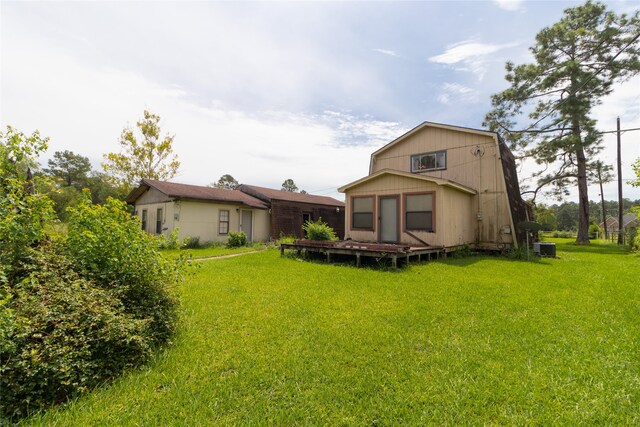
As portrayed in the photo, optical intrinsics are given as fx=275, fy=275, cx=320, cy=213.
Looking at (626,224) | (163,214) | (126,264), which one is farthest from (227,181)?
(626,224)

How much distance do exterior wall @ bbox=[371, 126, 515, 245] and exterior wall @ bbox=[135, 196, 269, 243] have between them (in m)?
10.9

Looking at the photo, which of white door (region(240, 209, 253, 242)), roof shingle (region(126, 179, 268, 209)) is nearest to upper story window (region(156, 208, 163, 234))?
roof shingle (region(126, 179, 268, 209))

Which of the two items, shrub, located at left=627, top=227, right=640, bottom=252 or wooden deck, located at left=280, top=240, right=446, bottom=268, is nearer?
wooden deck, located at left=280, top=240, right=446, bottom=268

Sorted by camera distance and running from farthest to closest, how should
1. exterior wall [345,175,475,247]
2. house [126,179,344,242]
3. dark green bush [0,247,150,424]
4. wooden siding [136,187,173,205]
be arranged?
wooden siding [136,187,173,205], house [126,179,344,242], exterior wall [345,175,475,247], dark green bush [0,247,150,424]

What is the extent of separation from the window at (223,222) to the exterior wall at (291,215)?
9.37 feet

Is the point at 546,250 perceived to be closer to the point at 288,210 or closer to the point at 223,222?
the point at 288,210

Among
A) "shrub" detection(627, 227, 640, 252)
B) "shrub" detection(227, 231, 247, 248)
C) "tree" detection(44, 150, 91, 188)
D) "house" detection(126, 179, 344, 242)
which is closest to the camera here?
"shrub" detection(627, 227, 640, 252)

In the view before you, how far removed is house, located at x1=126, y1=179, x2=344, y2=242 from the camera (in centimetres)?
1412

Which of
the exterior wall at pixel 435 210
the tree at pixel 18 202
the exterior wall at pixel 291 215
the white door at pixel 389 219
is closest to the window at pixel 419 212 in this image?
the exterior wall at pixel 435 210

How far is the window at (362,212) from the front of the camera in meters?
11.5

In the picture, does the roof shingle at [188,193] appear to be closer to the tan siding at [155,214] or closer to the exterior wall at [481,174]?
the tan siding at [155,214]

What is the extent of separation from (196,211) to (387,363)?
13.9 m

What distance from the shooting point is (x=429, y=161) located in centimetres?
1327

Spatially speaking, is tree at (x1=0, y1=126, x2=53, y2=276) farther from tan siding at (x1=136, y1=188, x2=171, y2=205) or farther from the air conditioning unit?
the air conditioning unit
